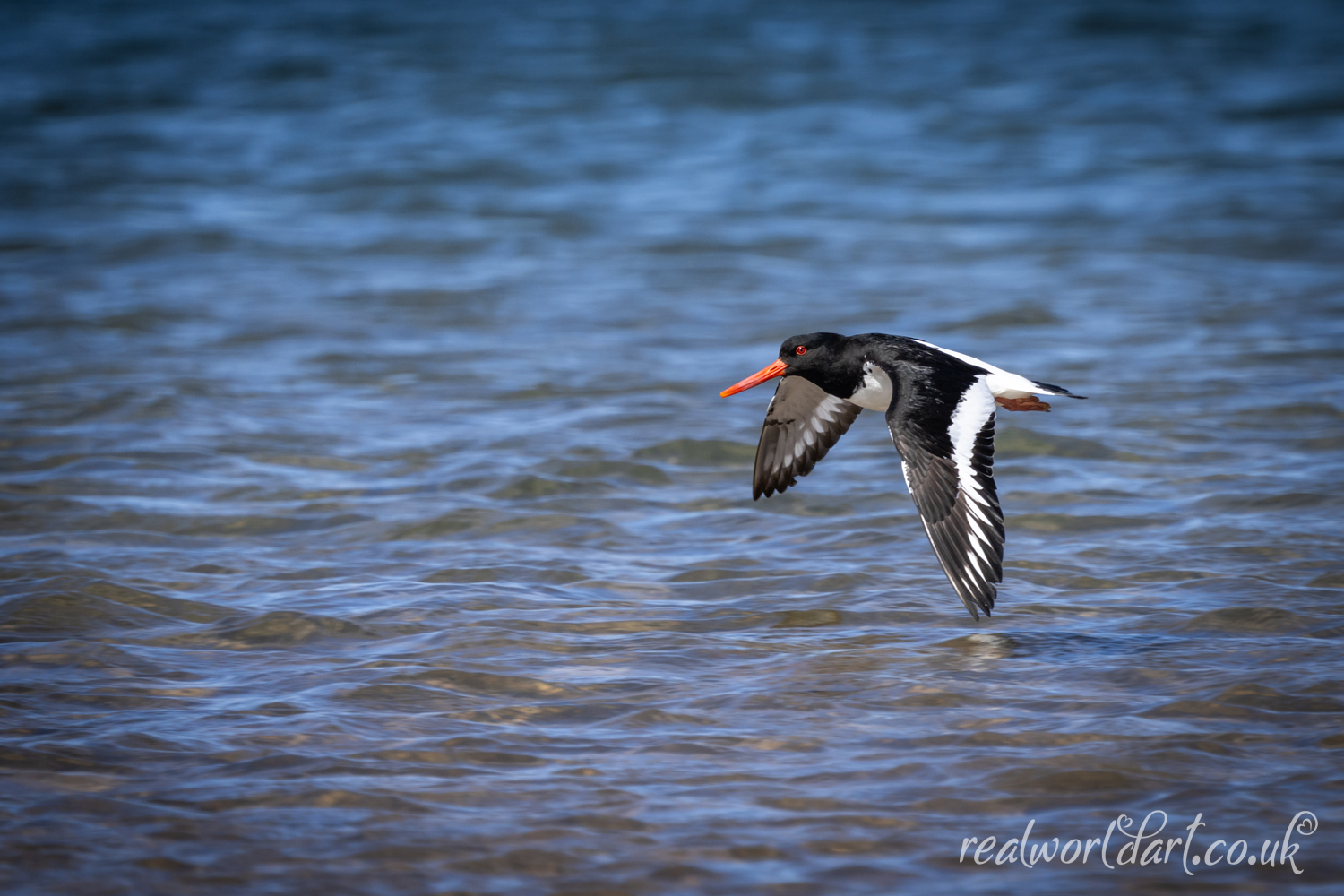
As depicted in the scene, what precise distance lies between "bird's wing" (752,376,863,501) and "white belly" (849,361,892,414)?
14.0 inches

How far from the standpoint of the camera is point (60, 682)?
496 centimetres

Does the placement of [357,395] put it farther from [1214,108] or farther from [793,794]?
[1214,108]

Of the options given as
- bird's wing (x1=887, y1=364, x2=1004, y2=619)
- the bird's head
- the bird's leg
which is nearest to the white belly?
the bird's head

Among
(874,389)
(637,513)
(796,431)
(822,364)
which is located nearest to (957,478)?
(874,389)

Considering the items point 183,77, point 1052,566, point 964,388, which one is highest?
point 183,77

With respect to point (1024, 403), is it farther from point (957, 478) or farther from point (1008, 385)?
point (957, 478)

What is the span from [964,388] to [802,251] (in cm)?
781

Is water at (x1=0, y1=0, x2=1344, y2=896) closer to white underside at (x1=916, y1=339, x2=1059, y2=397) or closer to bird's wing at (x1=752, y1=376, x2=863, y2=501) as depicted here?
bird's wing at (x1=752, y1=376, x2=863, y2=501)

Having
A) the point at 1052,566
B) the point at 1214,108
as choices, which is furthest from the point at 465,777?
the point at 1214,108

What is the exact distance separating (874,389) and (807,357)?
1.03ft

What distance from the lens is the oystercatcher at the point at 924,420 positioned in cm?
502

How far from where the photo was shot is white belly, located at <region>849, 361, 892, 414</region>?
5664 mm

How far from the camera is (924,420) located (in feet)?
17.1

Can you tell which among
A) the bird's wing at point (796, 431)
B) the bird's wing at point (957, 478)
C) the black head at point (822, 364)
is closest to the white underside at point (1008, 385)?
the bird's wing at point (957, 478)
